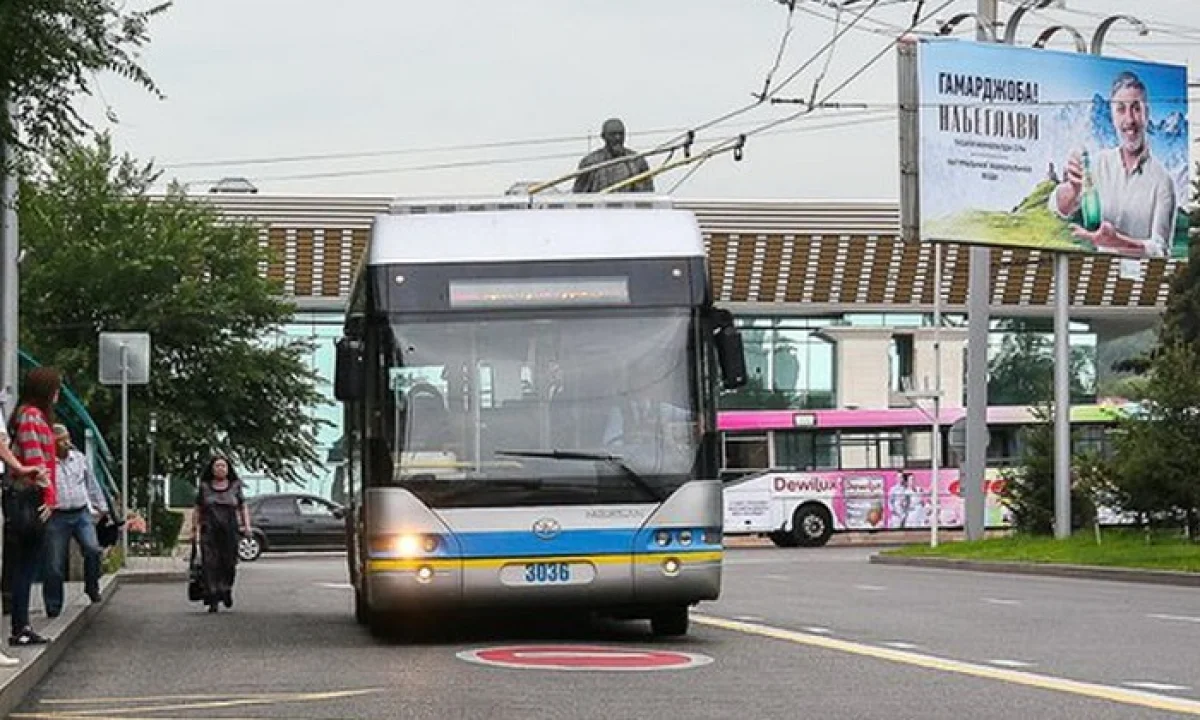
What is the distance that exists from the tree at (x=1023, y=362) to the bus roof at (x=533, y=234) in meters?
50.6

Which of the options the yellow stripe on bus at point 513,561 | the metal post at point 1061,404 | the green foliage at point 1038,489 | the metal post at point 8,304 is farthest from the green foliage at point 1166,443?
the yellow stripe on bus at point 513,561

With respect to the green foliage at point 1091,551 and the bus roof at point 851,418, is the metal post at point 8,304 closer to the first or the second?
the green foliage at point 1091,551

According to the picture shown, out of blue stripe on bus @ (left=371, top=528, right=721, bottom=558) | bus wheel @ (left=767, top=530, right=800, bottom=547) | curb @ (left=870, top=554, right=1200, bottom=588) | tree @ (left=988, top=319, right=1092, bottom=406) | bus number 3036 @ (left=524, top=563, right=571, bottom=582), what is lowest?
bus wheel @ (left=767, top=530, right=800, bottom=547)

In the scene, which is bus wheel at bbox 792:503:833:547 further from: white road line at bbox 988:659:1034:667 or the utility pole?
white road line at bbox 988:659:1034:667

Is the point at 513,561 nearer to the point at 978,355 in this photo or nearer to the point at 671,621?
the point at 671,621

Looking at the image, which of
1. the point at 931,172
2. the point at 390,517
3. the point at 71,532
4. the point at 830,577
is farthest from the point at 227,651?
the point at 931,172

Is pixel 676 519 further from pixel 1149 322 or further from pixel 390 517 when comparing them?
pixel 1149 322

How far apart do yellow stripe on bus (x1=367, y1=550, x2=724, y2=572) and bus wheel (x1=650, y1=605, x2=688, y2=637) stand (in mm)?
849

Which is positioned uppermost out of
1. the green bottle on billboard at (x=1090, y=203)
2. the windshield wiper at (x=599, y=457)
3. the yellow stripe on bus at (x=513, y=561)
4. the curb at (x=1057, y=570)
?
the green bottle on billboard at (x=1090, y=203)

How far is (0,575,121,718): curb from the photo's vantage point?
11922 mm

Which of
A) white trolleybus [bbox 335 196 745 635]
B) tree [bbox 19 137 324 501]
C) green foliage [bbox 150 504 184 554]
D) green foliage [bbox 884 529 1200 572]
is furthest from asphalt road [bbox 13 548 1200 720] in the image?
tree [bbox 19 137 324 501]

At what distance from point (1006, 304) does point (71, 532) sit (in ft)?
164

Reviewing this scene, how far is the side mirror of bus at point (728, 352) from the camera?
16.0 m

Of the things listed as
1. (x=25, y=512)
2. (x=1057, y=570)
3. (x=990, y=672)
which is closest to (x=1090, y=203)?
(x=1057, y=570)
